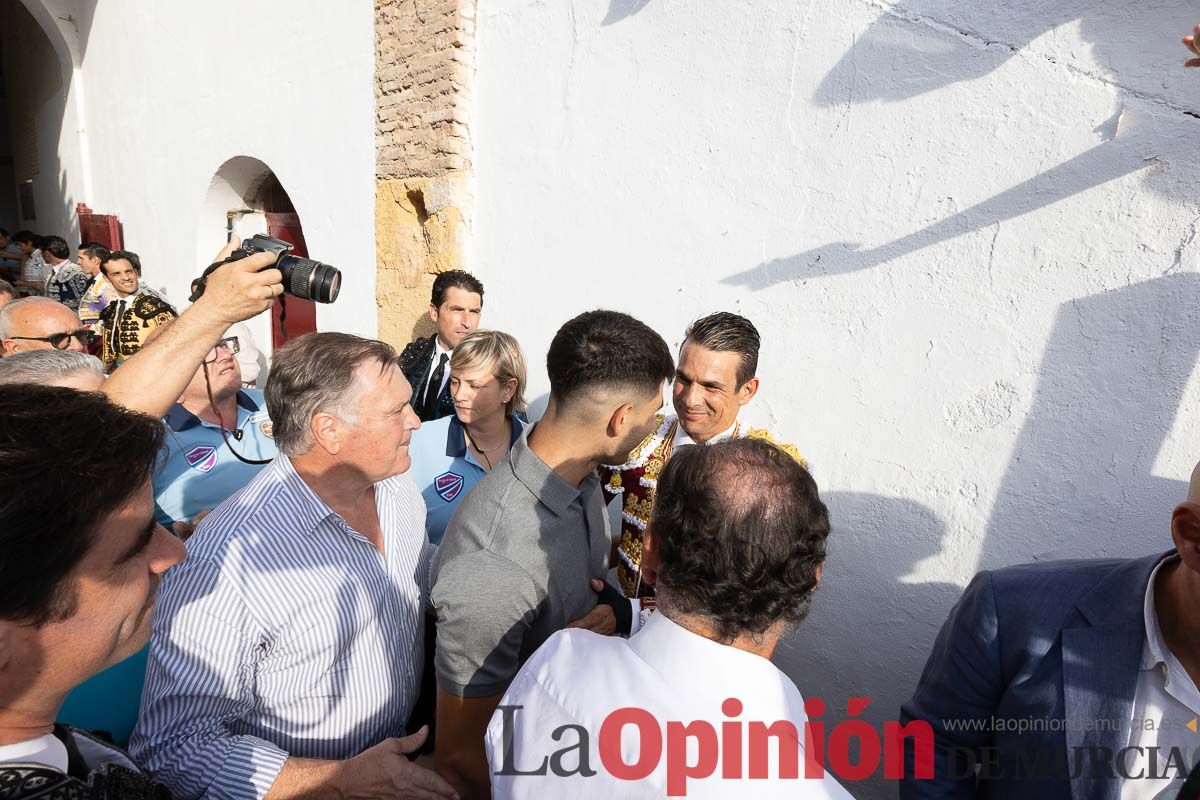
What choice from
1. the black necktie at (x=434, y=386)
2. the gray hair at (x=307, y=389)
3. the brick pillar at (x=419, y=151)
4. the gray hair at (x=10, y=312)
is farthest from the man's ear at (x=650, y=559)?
the brick pillar at (x=419, y=151)

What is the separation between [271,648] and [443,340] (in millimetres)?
2278

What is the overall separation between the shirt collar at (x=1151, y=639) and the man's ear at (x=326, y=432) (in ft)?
5.79

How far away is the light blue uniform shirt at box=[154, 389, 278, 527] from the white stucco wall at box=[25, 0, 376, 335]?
6.41 feet

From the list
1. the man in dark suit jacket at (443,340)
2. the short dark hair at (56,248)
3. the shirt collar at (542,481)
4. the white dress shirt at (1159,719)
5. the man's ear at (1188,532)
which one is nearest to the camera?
the man's ear at (1188,532)

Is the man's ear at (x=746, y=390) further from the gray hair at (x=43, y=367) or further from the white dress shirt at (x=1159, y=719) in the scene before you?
the gray hair at (x=43, y=367)

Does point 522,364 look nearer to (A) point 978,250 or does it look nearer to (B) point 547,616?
(B) point 547,616

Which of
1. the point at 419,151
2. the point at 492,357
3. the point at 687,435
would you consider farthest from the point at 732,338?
the point at 419,151

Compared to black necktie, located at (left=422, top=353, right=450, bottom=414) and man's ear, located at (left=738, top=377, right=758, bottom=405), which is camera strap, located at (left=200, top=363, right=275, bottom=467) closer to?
black necktie, located at (left=422, top=353, right=450, bottom=414)

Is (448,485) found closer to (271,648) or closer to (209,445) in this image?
(209,445)

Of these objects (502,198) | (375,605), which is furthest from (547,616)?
(502,198)

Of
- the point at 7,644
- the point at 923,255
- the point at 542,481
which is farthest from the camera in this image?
the point at 923,255

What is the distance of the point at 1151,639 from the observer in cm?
124

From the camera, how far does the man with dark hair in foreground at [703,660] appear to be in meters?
0.91

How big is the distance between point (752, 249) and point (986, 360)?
3.12 feet
